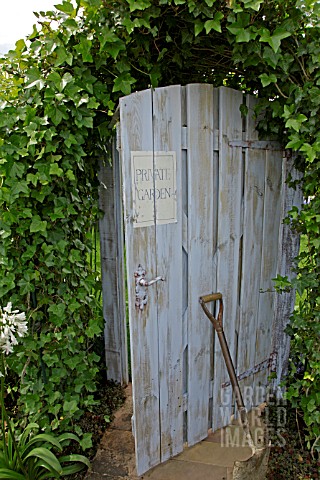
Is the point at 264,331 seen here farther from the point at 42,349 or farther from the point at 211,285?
the point at 42,349

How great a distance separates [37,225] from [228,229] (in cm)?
103

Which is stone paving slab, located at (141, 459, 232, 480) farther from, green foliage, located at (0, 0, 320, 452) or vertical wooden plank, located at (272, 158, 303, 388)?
vertical wooden plank, located at (272, 158, 303, 388)

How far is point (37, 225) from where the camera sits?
1892 millimetres

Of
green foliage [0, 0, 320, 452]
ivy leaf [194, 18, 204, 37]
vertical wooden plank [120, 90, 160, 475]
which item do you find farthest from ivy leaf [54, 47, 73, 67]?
ivy leaf [194, 18, 204, 37]

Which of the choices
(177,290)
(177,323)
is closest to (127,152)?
(177,290)

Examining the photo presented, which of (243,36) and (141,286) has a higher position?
(243,36)

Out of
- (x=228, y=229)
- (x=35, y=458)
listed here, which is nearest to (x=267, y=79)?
(x=228, y=229)

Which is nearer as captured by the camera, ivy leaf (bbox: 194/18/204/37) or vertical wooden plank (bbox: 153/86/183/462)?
ivy leaf (bbox: 194/18/204/37)

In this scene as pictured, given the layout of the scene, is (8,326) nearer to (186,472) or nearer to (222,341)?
(222,341)

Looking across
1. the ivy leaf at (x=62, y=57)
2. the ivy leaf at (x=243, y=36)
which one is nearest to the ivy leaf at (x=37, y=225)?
the ivy leaf at (x=62, y=57)

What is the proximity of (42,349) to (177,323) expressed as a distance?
76 cm

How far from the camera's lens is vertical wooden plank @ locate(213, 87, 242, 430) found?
204 centimetres

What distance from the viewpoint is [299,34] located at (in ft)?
→ 5.73

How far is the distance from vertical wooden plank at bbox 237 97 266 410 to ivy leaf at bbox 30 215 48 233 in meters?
1.12
